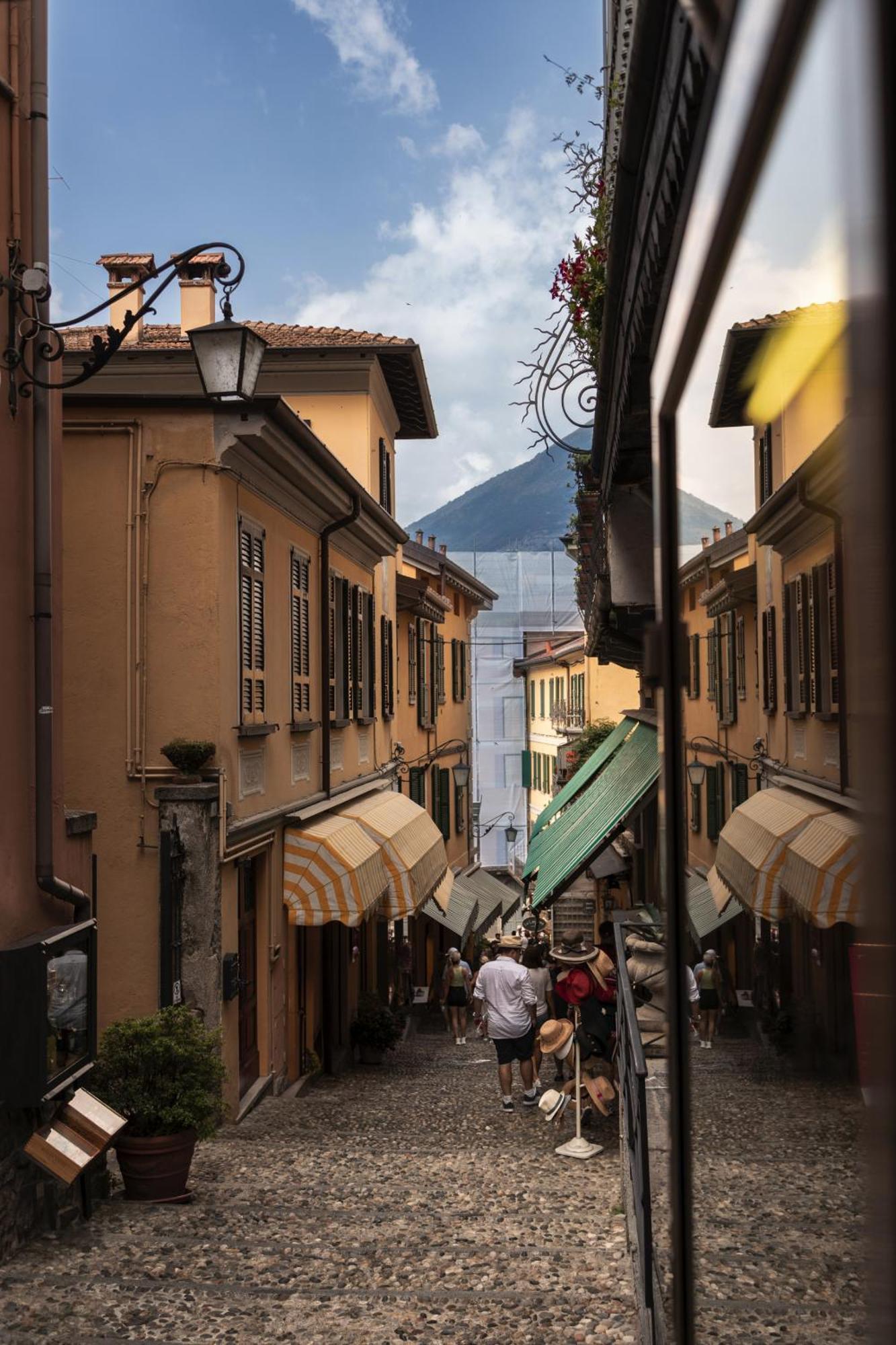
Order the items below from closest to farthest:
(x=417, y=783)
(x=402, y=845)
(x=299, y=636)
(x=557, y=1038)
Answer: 1. (x=557, y=1038)
2. (x=299, y=636)
3. (x=402, y=845)
4. (x=417, y=783)

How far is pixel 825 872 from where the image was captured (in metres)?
0.96

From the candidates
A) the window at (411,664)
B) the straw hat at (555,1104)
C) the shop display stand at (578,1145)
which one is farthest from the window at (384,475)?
the shop display stand at (578,1145)

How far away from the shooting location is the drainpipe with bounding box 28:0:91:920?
7.23 metres

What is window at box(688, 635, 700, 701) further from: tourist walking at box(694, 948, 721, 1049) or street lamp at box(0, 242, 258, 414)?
street lamp at box(0, 242, 258, 414)

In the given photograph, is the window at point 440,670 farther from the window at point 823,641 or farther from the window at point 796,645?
the window at point 823,641

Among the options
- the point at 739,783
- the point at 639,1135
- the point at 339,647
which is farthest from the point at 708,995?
the point at 339,647

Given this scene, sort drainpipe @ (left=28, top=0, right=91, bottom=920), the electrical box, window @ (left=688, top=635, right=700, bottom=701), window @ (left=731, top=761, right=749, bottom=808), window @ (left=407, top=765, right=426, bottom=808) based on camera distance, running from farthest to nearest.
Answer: window @ (left=407, top=765, right=426, bottom=808) < drainpipe @ (left=28, top=0, right=91, bottom=920) < the electrical box < window @ (left=688, top=635, right=700, bottom=701) < window @ (left=731, top=761, right=749, bottom=808)

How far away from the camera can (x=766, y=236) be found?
3.53 feet

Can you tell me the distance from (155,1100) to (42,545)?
10.7 feet

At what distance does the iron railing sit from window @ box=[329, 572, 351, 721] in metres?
8.75

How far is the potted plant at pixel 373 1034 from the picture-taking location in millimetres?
15805

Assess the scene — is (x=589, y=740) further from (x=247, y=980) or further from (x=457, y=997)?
(x=247, y=980)

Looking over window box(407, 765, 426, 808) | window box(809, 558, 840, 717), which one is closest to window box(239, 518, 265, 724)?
window box(809, 558, 840, 717)

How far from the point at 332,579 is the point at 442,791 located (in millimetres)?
15215
